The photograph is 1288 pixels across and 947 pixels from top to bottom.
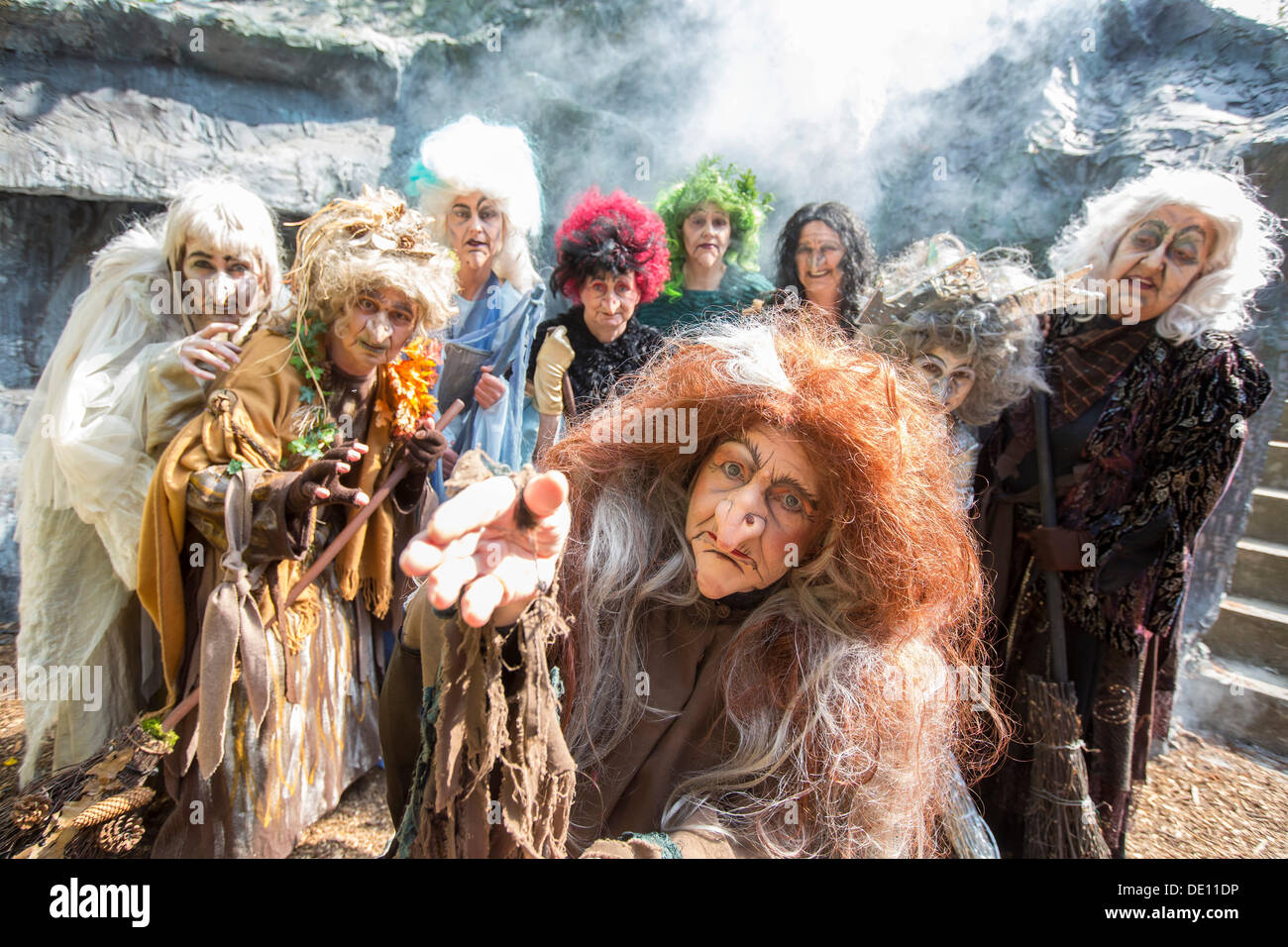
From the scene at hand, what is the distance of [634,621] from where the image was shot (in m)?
1.75

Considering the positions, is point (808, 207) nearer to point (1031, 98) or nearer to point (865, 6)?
point (1031, 98)

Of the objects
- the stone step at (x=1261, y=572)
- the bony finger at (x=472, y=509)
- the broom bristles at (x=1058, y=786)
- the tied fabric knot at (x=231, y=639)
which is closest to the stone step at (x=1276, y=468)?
the stone step at (x=1261, y=572)

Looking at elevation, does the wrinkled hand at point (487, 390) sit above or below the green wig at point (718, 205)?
below

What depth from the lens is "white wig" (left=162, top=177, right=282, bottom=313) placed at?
8.14ft

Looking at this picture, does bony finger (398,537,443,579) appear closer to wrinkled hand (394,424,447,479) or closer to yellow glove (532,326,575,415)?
wrinkled hand (394,424,447,479)

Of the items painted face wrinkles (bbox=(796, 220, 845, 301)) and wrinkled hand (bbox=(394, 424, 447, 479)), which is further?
painted face wrinkles (bbox=(796, 220, 845, 301))

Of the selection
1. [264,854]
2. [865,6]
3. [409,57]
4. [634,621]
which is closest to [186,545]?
[264,854]

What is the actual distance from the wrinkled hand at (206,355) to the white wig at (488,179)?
1.42 metres

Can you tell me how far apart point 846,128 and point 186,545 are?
580 cm

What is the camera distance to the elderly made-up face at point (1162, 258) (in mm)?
2598

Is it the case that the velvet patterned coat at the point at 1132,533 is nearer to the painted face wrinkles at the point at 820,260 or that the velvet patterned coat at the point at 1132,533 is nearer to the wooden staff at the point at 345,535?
the painted face wrinkles at the point at 820,260

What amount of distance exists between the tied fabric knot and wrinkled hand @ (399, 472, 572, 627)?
121 cm

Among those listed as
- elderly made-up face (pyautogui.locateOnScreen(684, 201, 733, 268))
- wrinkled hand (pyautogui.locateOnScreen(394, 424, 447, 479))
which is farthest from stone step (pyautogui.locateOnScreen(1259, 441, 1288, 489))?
wrinkled hand (pyautogui.locateOnScreen(394, 424, 447, 479))

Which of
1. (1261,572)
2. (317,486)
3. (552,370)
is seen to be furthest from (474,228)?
(1261,572)
